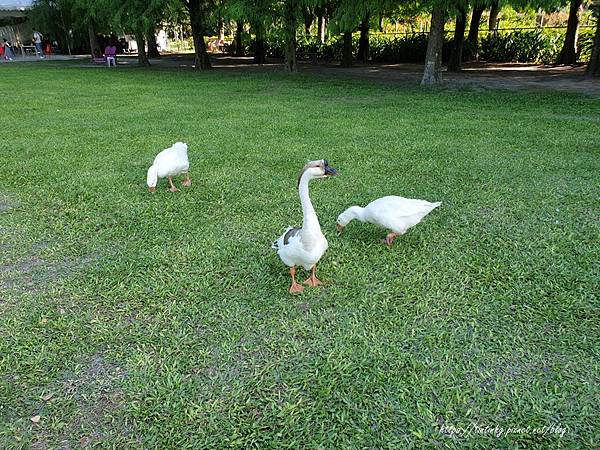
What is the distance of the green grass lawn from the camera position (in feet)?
7.37

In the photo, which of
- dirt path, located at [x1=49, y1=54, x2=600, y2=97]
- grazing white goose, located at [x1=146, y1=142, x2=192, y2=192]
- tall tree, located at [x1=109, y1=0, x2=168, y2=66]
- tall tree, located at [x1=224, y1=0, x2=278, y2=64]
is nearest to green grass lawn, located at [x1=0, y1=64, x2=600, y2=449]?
grazing white goose, located at [x1=146, y1=142, x2=192, y2=192]

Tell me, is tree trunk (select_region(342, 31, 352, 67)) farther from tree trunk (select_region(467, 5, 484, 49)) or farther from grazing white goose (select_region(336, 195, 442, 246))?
grazing white goose (select_region(336, 195, 442, 246))

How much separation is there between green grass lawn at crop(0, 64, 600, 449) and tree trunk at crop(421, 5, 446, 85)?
7559mm

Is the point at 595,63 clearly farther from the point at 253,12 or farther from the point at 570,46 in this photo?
the point at 253,12

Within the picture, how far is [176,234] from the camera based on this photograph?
164 inches

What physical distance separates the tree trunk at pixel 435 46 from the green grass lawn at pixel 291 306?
7559 millimetres

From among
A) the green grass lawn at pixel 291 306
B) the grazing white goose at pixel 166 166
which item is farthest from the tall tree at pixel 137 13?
the grazing white goose at pixel 166 166

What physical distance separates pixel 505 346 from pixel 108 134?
24.8ft

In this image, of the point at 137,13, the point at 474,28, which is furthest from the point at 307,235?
the point at 474,28

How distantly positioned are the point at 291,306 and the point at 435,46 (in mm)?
12659

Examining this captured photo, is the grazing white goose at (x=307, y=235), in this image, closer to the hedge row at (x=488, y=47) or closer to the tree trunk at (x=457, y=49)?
the tree trunk at (x=457, y=49)

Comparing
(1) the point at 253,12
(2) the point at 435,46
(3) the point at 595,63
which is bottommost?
(3) the point at 595,63

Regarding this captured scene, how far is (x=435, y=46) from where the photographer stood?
13.5m

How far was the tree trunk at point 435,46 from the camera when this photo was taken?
41.9 ft
